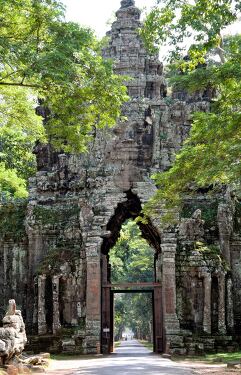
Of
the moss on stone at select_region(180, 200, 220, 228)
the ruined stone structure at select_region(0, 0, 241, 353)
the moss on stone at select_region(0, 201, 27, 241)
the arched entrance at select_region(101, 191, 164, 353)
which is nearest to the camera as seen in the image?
the ruined stone structure at select_region(0, 0, 241, 353)

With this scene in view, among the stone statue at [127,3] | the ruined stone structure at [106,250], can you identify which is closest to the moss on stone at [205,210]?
the ruined stone structure at [106,250]

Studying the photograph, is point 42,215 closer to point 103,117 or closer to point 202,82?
point 103,117

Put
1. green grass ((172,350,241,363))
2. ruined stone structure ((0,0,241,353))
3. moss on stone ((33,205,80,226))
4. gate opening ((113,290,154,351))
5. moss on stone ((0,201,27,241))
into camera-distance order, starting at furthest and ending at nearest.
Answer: gate opening ((113,290,154,351))
moss on stone ((0,201,27,241))
moss on stone ((33,205,80,226))
ruined stone structure ((0,0,241,353))
green grass ((172,350,241,363))

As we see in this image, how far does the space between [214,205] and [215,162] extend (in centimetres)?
933

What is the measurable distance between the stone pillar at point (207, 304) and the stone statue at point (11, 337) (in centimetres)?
771

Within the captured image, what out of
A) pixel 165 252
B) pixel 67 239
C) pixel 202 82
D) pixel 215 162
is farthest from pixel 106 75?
pixel 67 239

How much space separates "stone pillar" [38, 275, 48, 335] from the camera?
1931 cm

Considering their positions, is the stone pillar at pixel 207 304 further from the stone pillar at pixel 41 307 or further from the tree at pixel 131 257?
the tree at pixel 131 257

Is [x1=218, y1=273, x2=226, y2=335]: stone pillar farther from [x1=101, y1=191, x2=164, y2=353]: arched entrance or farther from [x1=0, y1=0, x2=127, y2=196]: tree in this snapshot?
[x1=0, y1=0, x2=127, y2=196]: tree

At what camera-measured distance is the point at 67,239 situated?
21.1 metres

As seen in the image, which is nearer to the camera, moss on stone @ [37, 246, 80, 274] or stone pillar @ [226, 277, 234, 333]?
stone pillar @ [226, 277, 234, 333]

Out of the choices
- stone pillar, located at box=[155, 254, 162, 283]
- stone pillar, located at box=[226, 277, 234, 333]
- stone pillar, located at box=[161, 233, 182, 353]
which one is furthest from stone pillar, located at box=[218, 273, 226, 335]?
stone pillar, located at box=[155, 254, 162, 283]

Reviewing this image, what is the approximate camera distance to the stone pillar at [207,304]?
61.6ft

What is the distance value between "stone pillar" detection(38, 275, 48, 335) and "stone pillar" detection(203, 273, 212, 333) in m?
5.70
